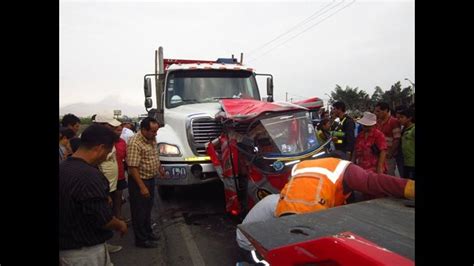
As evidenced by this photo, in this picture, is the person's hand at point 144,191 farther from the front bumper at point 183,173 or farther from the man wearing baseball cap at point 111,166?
the front bumper at point 183,173

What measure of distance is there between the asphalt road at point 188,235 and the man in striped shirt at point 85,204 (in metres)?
1.62

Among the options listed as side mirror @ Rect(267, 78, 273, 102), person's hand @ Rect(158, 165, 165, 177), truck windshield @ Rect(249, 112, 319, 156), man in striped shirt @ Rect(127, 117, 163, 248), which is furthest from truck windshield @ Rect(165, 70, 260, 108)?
man in striped shirt @ Rect(127, 117, 163, 248)

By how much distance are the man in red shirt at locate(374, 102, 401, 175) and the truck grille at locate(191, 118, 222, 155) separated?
109 inches

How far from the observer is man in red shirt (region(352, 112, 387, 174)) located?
482 cm

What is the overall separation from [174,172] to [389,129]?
369 centimetres

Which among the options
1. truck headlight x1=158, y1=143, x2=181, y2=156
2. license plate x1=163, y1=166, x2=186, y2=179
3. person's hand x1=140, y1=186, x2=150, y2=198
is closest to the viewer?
person's hand x1=140, y1=186, x2=150, y2=198

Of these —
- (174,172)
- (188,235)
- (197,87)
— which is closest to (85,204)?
(188,235)

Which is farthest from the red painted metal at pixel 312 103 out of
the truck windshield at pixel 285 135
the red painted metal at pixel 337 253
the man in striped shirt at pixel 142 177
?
the red painted metal at pixel 337 253

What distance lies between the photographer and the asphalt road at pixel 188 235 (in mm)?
3900

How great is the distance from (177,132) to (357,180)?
3864mm

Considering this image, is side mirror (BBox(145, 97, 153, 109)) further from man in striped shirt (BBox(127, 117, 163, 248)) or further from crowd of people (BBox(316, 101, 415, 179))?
crowd of people (BBox(316, 101, 415, 179))
